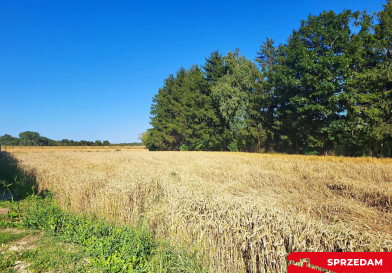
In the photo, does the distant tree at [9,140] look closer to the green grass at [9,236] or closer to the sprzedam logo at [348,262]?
the green grass at [9,236]

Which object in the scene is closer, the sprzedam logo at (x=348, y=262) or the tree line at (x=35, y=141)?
the sprzedam logo at (x=348, y=262)

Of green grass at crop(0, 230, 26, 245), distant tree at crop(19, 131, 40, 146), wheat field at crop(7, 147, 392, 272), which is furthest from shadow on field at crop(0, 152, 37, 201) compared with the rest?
distant tree at crop(19, 131, 40, 146)

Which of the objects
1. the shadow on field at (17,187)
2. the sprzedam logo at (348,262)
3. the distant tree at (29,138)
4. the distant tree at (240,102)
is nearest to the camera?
the sprzedam logo at (348,262)

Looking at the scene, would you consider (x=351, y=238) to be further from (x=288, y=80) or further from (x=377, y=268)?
(x=288, y=80)

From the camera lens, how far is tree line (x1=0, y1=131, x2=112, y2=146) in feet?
298

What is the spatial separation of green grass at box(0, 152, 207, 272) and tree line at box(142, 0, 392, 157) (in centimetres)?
2578

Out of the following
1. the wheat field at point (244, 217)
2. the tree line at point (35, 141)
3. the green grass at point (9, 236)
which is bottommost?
the green grass at point (9, 236)

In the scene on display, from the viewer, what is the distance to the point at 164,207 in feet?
18.2

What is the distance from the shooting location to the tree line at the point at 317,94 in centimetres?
2369

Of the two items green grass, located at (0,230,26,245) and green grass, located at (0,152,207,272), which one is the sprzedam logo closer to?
green grass, located at (0,152,207,272)

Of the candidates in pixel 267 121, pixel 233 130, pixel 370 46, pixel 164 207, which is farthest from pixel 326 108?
pixel 164 207

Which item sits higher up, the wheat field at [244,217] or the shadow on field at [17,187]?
the wheat field at [244,217]

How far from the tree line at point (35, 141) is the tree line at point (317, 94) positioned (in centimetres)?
6507

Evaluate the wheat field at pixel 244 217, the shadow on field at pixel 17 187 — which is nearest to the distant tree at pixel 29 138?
the shadow on field at pixel 17 187
